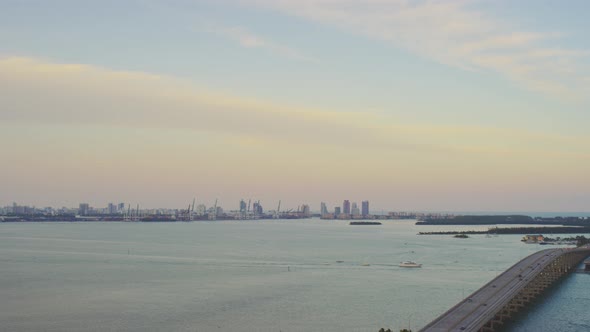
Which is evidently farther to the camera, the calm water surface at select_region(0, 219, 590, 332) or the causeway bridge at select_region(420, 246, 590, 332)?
the calm water surface at select_region(0, 219, 590, 332)

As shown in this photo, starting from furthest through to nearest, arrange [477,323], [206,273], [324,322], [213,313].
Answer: [206,273] < [213,313] < [324,322] < [477,323]

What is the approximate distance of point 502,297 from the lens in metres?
32.7

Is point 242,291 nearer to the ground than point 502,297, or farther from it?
nearer to the ground

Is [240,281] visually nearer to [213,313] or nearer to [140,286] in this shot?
[140,286]

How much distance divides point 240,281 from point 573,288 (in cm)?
2446

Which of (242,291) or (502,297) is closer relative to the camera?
(502,297)

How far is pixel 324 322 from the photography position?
30.8 meters

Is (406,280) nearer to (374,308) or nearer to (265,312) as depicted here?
(374,308)

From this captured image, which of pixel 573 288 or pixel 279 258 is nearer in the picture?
pixel 573 288

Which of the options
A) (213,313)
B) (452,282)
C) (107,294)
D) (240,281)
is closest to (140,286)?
(107,294)

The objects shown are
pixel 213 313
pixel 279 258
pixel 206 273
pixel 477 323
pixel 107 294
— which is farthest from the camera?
pixel 279 258

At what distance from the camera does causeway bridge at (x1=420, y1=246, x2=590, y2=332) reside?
86.5 feet

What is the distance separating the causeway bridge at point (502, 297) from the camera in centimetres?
2636

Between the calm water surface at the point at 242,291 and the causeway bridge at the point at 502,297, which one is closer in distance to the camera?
the causeway bridge at the point at 502,297
